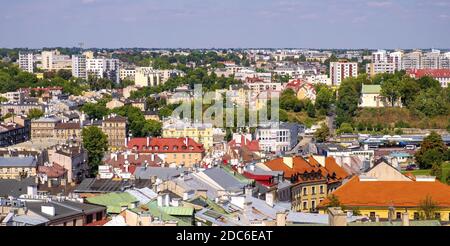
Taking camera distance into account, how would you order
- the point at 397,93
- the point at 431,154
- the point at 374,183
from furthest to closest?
the point at 397,93 < the point at 431,154 < the point at 374,183

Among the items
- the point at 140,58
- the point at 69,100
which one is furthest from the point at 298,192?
the point at 140,58

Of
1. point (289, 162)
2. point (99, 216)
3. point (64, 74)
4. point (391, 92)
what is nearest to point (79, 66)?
point (64, 74)

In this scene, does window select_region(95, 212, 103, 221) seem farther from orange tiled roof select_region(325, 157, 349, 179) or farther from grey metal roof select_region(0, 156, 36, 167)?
grey metal roof select_region(0, 156, 36, 167)

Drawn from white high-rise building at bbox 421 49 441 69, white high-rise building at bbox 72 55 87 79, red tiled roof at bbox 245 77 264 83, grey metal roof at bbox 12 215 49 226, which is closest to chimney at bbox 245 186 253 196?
grey metal roof at bbox 12 215 49 226

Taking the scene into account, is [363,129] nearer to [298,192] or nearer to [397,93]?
[397,93]

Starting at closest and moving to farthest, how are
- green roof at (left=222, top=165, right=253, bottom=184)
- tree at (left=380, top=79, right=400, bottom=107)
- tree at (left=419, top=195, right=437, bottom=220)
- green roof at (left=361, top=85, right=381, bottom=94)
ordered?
tree at (left=419, top=195, right=437, bottom=220), green roof at (left=222, top=165, right=253, bottom=184), tree at (left=380, top=79, right=400, bottom=107), green roof at (left=361, top=85, right=381, bottom=94)

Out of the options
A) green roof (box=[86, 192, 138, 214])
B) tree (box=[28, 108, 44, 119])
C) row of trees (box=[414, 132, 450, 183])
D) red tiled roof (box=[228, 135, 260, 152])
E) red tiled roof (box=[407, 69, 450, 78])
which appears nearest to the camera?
green roof (box=[86, 192, 138, 214])

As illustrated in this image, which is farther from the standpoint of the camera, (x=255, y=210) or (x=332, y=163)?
(x=332, y=163)

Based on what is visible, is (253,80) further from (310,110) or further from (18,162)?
(18,162)
